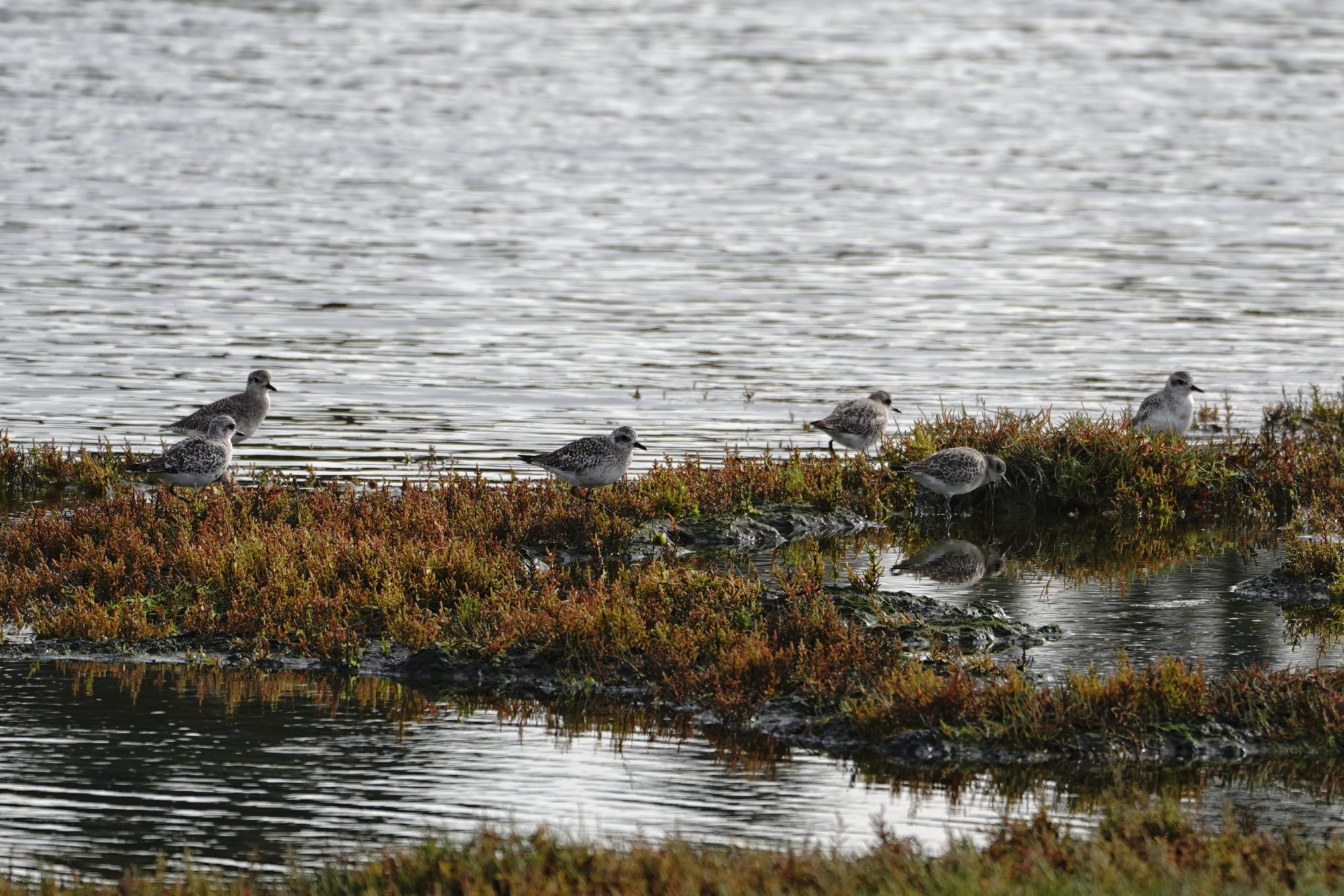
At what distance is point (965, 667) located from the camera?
12.6 meters

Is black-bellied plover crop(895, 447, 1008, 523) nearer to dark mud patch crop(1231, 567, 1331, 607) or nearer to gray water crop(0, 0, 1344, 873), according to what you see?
gray water crop(0, 0, 1344, 873)

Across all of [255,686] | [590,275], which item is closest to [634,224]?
[590,275]

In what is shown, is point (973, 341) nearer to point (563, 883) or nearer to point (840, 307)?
point (840, 307)

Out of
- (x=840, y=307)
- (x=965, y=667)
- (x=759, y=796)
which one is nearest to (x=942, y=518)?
(x=965, y=667)

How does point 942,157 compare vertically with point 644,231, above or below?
above

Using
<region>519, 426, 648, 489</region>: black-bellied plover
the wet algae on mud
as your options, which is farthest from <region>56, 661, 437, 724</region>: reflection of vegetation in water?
<region>519, 426, 648, 489</region>: black-bellied plover

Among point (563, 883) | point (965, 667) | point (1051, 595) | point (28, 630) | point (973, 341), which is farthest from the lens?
point (973, 341)

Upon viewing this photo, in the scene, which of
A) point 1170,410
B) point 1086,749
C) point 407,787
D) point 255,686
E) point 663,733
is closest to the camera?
point 407,787

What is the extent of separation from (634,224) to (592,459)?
83.4 ft

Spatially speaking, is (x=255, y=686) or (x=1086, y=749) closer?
(x=1086, y=749)

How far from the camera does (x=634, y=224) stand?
1660 inches

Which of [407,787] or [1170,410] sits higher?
[1170,410]

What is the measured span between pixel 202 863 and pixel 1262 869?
17.5 ft

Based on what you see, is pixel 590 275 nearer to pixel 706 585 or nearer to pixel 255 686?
pixel 706 585
